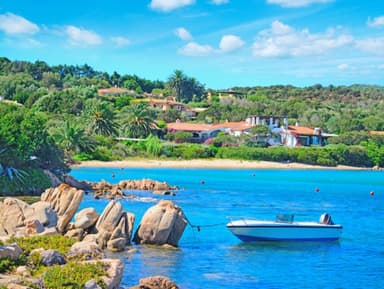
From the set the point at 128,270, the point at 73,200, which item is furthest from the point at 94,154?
the point at 128,270

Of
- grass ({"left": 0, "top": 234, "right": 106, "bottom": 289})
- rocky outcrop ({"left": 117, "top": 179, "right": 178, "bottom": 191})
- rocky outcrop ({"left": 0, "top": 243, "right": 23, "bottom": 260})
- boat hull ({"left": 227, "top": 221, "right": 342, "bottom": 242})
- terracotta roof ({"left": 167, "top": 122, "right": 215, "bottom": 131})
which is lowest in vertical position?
rocky outcrop ({"left": 117, "top": 179, "right": 178, "bottom": 191})

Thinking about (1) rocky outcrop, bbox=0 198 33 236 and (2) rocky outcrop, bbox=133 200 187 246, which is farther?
(2) rocky outcrop, bbox=133 200 187 246

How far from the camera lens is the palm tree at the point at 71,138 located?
95750 millimetres

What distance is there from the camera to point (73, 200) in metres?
34.3

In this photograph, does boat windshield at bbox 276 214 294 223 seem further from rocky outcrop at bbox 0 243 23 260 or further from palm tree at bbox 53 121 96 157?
palm tree at bbox 53 121 96 157

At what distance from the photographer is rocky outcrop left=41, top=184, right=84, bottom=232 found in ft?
109

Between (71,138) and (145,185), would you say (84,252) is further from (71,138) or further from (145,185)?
(71,138)

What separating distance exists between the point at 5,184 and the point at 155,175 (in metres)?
39.2

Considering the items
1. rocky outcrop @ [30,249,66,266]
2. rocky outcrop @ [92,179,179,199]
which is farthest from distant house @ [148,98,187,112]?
rocky outcrop @ [30,249,66,266]

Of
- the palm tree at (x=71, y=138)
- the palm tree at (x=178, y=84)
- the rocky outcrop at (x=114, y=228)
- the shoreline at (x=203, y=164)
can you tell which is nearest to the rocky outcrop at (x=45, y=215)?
the rocky outcrop at (x=114, y=228)

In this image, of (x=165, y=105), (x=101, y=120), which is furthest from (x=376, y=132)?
(x=101, y=120)

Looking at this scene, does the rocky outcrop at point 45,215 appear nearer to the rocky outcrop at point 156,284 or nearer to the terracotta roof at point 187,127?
the rocky outcrop at point 156,284

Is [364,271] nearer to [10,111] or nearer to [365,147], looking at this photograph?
[10,111]

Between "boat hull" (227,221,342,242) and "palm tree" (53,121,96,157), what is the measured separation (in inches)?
2392
